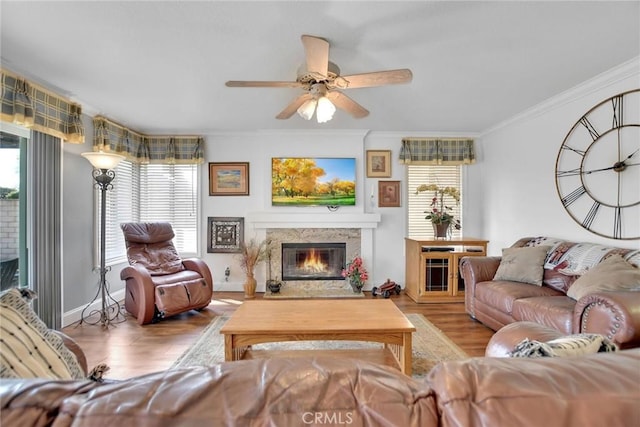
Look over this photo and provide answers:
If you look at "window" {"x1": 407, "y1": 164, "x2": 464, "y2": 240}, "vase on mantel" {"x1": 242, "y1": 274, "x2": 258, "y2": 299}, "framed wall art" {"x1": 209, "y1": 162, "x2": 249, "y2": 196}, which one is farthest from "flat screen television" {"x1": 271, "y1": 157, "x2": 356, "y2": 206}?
"vase on mantel" {"x1": 242, "y1": 274, "x2": 258, "y2": 299}

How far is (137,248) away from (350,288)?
9.43 ft

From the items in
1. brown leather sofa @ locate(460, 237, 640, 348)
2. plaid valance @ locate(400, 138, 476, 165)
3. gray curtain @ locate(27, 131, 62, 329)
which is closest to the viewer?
brown leather sofa @ locate(460, 237, 640, 348)

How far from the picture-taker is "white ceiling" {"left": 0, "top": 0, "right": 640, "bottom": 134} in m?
1.97

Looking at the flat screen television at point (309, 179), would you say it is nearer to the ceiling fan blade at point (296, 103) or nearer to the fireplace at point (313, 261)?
the fireplace at point (313, 261)

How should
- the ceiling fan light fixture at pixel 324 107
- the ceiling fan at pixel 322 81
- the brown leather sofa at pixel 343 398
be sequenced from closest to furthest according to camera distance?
the brown leather sofa at pixel 343 398, the ceiling fan at pixel 322 81, the ceiling fan light fixture at pixel 324 107

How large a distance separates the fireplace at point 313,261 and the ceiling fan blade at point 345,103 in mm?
2405

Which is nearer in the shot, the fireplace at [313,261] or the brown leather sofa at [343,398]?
the brown leather sofa at [343,398]

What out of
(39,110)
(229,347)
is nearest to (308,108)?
(229,347)

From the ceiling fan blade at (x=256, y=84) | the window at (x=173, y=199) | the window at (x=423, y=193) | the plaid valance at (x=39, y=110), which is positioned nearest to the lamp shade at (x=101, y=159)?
the plaid valance at (x=39, y=110)

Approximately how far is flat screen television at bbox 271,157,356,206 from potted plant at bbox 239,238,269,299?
67 cm

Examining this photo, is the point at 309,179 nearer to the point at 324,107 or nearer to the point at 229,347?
the point at 324,107

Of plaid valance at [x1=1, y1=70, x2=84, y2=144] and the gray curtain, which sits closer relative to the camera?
plaid valance at [x1=1, y1=70, x2=84, y2=144]

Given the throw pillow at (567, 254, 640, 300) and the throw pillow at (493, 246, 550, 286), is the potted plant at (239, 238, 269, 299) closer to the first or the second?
the throw pillow at (493, 246, 550, 286)

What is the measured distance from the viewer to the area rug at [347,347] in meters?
2.47
